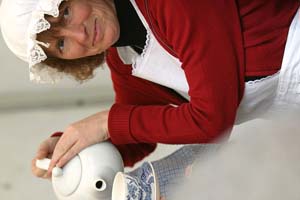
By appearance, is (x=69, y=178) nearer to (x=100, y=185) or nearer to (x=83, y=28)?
(x=100, y=185)

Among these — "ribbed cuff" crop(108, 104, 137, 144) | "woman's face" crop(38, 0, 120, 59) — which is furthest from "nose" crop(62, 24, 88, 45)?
"ribbed cuff" crop(108, 104, 137, 144)

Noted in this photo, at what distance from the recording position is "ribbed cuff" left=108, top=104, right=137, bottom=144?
0.73 meters

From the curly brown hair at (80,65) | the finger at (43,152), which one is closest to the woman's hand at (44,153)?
the finger at (43,152)

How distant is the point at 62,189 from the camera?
0.71m

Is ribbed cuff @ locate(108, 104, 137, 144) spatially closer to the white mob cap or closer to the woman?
the woman

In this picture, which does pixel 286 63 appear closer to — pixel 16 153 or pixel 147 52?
pixel 147 52

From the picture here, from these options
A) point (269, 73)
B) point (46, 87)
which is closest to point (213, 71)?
point (269, 73)

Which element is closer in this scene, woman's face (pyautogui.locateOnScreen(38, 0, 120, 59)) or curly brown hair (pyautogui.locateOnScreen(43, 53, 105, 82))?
woman's face (pyautogui.locateOnScreen(38, 0, 120, 59))

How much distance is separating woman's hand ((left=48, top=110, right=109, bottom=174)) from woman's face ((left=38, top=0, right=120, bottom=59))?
97 millimetres

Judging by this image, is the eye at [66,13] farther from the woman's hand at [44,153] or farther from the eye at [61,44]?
the woman's hand at [44,153]

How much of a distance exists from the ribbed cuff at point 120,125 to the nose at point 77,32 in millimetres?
104

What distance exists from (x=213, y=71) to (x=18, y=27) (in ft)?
0.85

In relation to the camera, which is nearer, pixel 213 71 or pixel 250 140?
pixel 250 140

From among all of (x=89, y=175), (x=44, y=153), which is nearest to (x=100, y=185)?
(x=89, y=175)
